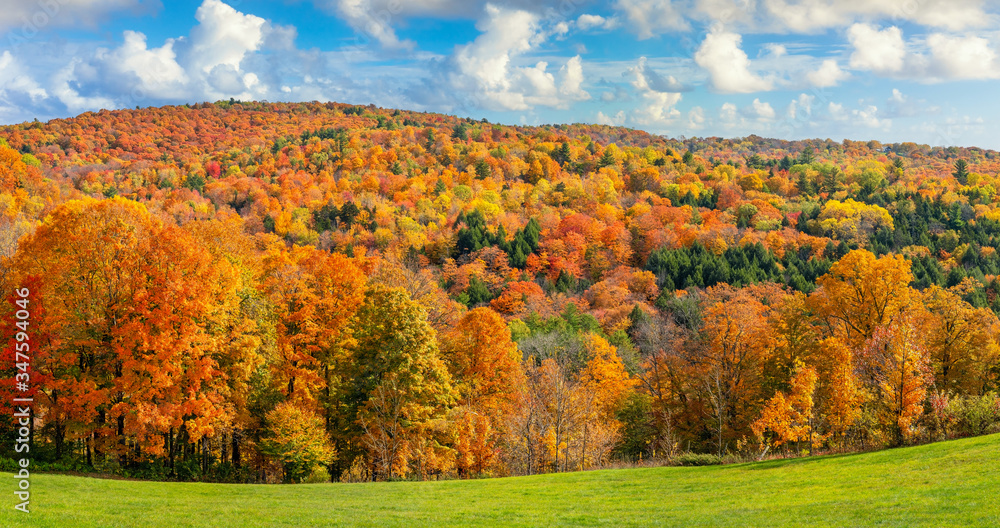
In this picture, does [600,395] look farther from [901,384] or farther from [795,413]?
[901,384]

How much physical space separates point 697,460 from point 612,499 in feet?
31.8

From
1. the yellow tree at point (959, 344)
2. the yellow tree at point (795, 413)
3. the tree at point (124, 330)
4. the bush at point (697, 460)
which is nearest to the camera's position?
the tree at point (124, 330)

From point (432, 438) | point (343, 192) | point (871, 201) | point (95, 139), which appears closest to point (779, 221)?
point (871, 201)

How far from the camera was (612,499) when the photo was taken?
20688mm

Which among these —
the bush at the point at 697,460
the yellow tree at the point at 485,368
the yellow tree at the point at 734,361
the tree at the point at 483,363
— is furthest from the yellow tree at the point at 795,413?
the tree at the point at 483,363

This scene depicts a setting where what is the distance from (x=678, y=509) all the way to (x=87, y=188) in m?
127

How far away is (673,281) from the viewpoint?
318ft

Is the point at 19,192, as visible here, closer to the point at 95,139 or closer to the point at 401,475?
the point at 401,475

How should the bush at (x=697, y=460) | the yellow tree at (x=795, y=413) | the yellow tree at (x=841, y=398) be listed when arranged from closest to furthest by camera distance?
the yellow tree at (x=841, y=398) → the yellow tree at (x=795, y=413) → the bush at (x=697, y=460)

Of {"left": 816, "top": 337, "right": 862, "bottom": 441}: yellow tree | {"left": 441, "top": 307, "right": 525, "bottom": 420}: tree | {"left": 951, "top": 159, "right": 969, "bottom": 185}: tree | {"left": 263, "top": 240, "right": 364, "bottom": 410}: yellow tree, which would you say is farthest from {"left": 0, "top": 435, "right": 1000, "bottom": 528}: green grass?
{"left": 951, "top": 159, "right": 969, "bottom": 185}: tree

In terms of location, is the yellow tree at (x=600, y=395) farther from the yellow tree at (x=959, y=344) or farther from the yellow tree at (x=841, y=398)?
the yellow tree at (x=959, y=344)

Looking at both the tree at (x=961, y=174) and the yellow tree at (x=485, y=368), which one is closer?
the yellow tree at (x=485, y=368)

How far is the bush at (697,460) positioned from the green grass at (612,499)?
266 cm

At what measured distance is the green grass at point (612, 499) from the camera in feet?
49.3
